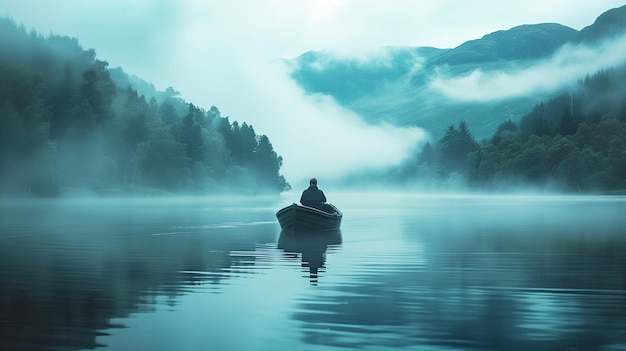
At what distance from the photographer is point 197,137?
180625mm

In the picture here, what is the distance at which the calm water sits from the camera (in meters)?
13.0

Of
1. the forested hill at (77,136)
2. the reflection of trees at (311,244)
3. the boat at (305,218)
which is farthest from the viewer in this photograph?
the forested hill at (77,136)

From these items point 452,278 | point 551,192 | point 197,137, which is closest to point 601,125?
point 551,192

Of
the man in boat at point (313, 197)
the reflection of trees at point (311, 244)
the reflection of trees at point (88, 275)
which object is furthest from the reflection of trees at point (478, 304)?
the man in boat at point (313, 197)

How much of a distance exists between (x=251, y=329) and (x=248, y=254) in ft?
53.1

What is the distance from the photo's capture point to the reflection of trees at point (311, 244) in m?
25.8

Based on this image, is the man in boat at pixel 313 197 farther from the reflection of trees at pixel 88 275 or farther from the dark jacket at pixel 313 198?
the reflection of trees at pixel 88 275

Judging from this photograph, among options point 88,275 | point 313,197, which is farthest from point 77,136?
point 88,275

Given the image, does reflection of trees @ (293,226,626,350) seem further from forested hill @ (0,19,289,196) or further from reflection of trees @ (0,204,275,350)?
forested hill @ (0,19,289,196)

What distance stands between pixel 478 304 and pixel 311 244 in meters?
19.8

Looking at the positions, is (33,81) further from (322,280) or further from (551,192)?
(551,192)

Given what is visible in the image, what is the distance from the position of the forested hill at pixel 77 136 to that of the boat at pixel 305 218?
7836 centimetres

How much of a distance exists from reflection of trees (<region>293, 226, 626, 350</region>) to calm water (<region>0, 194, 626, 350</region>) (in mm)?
37

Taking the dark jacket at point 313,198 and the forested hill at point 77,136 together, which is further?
the forested hill at point 77,136
